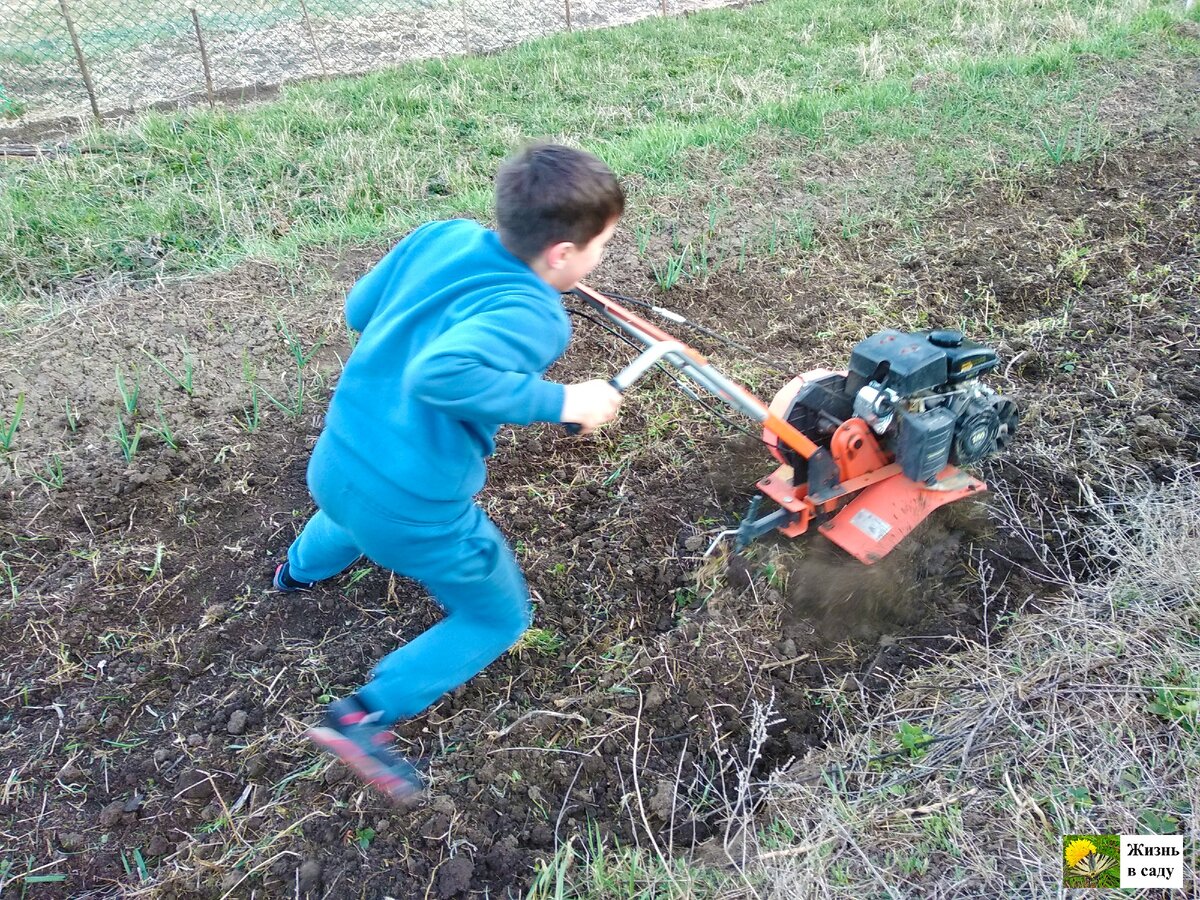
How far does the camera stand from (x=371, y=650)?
3049 mm

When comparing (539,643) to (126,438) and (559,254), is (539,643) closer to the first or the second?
(559,254)

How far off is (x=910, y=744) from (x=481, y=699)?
130 centimetres

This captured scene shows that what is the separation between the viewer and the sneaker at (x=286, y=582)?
10.5ft

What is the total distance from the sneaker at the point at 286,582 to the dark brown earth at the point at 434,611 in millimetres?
42

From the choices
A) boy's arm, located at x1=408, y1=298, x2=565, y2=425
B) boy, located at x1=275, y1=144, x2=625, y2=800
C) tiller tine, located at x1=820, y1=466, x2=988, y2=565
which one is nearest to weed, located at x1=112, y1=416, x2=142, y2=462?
boy, located at x1=275, y1=144, x2=625, y2=800

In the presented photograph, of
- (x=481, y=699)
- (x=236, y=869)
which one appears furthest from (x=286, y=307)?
(x=236, y=869)

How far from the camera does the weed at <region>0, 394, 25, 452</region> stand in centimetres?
371

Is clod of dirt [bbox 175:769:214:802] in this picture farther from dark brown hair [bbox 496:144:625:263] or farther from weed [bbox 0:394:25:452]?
weed [bbox 0:394:25:452]

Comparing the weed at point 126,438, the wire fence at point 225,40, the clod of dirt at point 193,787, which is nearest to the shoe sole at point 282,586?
the clod of dirt at point 193,787

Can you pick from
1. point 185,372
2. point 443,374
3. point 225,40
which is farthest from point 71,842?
point 225,40

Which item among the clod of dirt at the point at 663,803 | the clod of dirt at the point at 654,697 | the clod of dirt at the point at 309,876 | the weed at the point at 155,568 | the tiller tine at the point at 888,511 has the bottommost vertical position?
the clod of dirt at the point at 663,803

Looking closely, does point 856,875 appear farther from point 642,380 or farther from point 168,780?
point 642,380

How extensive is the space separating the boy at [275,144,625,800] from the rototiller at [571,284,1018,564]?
2.08 feet

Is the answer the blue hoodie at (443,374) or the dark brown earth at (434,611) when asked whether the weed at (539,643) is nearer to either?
the dark brown earth at (434,611)
